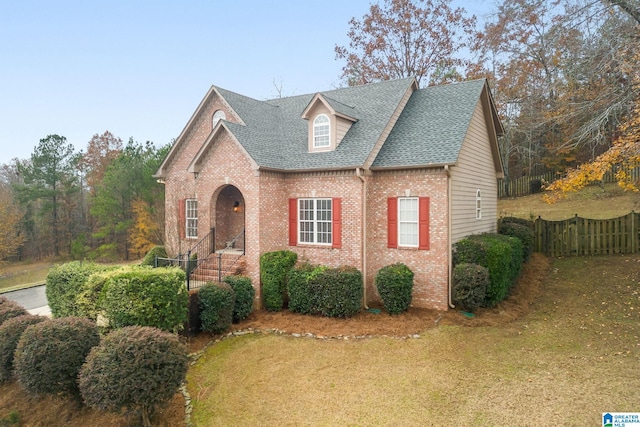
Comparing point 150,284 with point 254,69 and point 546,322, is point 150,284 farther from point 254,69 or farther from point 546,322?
point 254,69

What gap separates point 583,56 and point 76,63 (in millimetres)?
23760

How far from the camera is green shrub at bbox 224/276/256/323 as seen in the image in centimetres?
1166

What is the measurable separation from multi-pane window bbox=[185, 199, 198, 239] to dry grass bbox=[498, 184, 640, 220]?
19.2 metres

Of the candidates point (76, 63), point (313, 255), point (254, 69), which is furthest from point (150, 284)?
point (254, 69)

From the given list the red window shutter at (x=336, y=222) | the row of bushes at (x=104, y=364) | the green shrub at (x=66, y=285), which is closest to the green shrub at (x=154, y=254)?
the green shrub at (x=66, y=285)

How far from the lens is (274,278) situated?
1260 centimetres

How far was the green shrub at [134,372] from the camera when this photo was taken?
5898 mm

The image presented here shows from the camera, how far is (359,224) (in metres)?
12.7

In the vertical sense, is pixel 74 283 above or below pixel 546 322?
above

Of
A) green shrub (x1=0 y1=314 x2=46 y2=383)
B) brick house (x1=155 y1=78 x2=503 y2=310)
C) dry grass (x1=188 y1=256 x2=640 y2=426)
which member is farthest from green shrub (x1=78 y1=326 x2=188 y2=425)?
brick house (x1=155 y1=78 x2=503 y2=310)

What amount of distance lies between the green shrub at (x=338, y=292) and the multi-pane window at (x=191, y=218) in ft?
21.4

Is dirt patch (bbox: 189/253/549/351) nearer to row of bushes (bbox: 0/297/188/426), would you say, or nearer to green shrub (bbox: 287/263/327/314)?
green shrub (bbox: 287/263/327/314)

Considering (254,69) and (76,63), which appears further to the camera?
(254,69)

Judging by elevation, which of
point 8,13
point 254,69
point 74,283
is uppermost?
point 254,69
